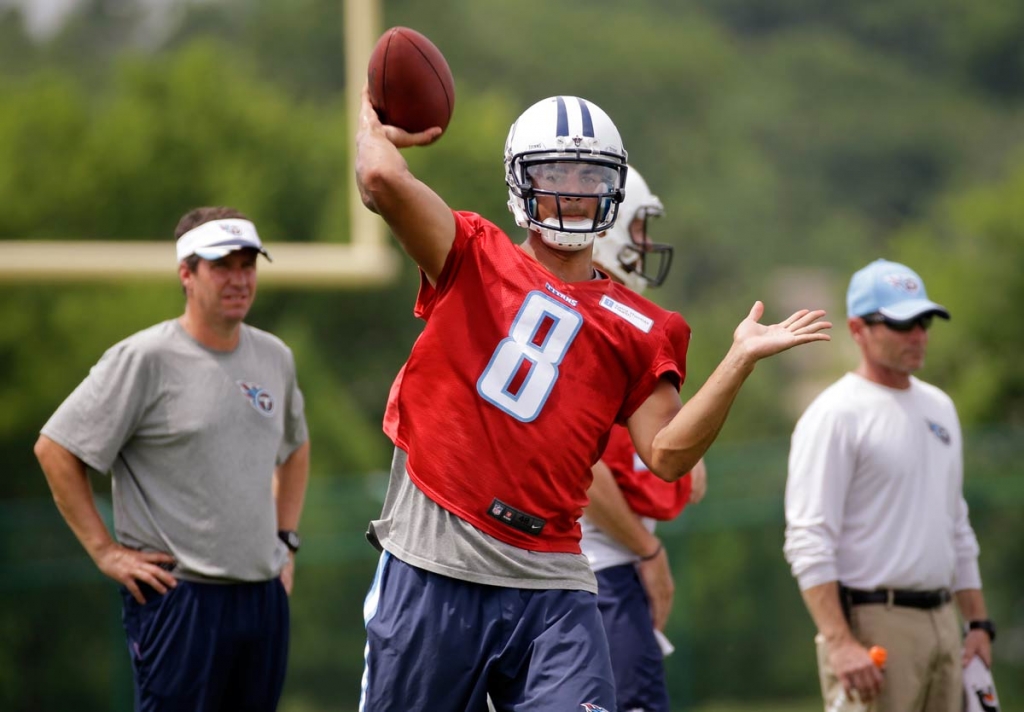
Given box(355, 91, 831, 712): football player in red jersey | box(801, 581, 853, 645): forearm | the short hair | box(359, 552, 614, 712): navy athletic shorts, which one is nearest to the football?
box(355, 91, 831, 712): football player in red jersey

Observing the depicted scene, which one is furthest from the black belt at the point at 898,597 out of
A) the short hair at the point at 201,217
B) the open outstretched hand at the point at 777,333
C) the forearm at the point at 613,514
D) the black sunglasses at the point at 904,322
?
the short hair at the point at 201,217

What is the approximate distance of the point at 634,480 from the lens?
4.98 m

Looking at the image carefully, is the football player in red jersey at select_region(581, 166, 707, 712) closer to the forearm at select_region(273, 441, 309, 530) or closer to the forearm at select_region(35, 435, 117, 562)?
the forearm at select_region(273, 441, 309, 530)

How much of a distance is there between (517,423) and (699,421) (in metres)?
0.46

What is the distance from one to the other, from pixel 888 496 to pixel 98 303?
614 inches

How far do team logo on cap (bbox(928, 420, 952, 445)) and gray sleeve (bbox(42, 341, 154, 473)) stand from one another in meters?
2.66

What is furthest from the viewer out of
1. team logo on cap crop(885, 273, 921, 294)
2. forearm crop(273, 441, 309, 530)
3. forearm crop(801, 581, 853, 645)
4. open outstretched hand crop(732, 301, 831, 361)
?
forearm crop(273, 441, 309, 530)

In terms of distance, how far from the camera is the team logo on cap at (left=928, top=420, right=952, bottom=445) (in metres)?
5.27

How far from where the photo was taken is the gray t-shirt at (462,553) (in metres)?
3.78

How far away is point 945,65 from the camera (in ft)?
Answer: 171

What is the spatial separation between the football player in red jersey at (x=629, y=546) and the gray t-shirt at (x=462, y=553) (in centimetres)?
96

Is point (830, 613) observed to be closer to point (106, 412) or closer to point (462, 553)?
point (462, 553)

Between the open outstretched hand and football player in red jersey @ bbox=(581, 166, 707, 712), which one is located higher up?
the open outstretched hand

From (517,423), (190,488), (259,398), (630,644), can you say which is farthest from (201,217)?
(630,644)
